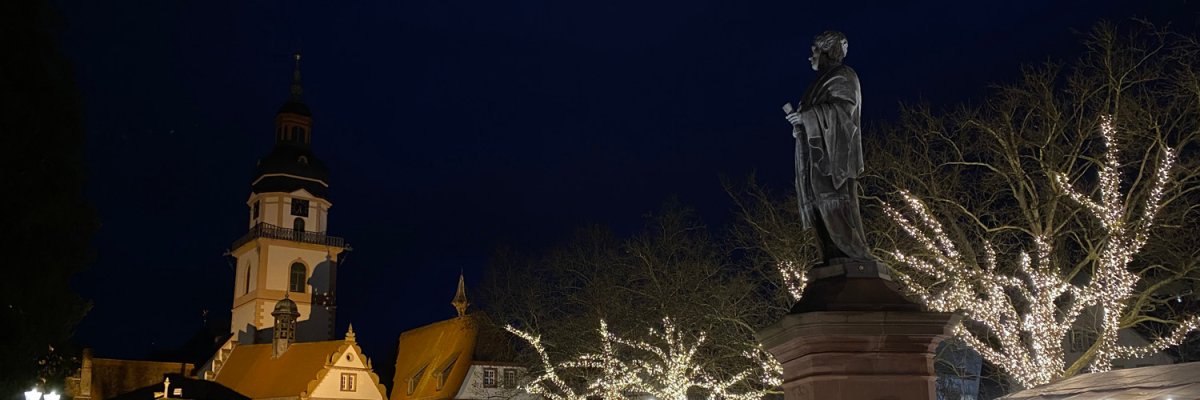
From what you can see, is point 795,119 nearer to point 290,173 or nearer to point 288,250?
point 288,250

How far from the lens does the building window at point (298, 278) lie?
6600cm

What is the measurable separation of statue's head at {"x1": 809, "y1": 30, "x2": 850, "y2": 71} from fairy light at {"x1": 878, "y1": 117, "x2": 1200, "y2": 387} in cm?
913

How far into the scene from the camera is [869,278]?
353 inches

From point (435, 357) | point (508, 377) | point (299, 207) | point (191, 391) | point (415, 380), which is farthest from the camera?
point (299, 207)

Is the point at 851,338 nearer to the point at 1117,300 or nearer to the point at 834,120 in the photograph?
the point at 834,120

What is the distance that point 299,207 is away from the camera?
67.8 m

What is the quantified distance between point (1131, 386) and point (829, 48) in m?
3.88

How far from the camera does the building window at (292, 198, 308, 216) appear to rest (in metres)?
67.6

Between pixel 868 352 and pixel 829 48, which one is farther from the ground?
pixel 829 48

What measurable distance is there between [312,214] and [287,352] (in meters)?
11.5

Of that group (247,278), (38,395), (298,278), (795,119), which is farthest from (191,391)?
(795,119)

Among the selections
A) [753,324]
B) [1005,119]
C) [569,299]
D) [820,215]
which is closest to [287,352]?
[569,299]

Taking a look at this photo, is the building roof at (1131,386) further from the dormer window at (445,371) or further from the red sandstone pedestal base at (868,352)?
the dormer window at (445,371)

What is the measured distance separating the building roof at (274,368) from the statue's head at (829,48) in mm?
47249
